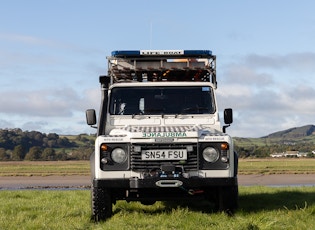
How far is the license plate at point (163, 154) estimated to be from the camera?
29.8ft

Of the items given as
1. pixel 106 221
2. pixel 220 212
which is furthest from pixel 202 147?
pixel 106 221

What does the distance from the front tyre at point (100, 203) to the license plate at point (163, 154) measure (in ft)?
3.07

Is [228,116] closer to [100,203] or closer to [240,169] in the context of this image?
[100,203]

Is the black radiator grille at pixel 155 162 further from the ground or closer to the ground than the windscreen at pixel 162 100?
closer to the ground

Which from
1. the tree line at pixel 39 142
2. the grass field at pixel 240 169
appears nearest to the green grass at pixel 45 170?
the grass field at pixel 240 169

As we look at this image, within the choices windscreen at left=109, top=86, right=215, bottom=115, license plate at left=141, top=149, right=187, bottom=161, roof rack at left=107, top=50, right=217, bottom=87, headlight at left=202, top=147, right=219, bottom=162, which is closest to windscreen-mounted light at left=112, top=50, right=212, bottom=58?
roof rack at left=107, top=50, right=217, bottom=87

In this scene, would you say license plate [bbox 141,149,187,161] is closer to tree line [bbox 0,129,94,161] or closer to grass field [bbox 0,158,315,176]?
grass field [bbox 0,158,315,176]

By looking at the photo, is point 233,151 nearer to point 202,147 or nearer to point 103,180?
point 202,147

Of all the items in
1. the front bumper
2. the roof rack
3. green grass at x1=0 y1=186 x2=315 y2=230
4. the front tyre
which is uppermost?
the roof rack

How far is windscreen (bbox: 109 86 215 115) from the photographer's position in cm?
1055

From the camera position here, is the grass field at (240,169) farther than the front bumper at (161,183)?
Yes

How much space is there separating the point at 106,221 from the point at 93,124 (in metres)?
2.06

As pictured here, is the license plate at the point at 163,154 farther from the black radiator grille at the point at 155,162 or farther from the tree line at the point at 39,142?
the tree line at the point at 39,142

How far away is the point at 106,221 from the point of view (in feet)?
30.0
